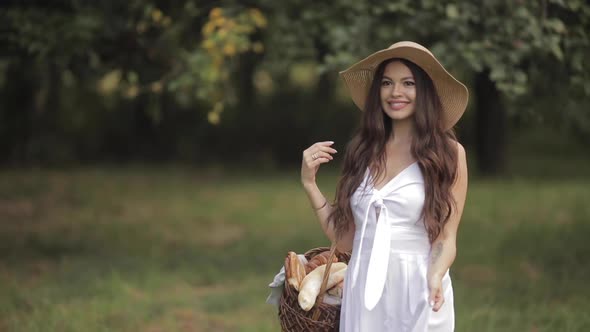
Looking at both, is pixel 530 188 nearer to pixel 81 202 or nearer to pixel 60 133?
pixel 81 202

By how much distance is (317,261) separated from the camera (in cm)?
349

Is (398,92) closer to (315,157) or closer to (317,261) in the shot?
(315,157)

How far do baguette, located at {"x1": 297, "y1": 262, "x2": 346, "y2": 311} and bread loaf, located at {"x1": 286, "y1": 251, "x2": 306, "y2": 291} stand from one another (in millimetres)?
31

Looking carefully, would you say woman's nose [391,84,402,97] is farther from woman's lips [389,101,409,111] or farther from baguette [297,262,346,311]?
baguette [297,262,346,311]

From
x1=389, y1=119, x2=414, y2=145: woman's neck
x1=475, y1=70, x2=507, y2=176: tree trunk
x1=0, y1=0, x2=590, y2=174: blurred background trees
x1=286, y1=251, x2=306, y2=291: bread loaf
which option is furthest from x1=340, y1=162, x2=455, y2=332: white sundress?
x1=475, y1=70, x2=507, y2=176: tree trunk

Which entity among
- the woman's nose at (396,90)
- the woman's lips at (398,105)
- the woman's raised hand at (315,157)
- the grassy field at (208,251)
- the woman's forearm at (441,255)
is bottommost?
the grassy field at (208,251)

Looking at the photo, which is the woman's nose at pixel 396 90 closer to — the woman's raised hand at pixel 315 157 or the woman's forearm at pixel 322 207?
the woman's raised hand at pixel 315 157

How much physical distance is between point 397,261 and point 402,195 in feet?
0.80

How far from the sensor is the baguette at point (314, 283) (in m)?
3.18

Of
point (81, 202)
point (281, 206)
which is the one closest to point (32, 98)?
point (81, 202)

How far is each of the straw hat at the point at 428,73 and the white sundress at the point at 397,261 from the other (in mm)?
304

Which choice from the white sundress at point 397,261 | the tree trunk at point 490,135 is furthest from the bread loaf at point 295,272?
the tree trunk at point 490,135

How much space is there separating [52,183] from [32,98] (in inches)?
133

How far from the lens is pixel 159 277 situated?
694 centimetres
